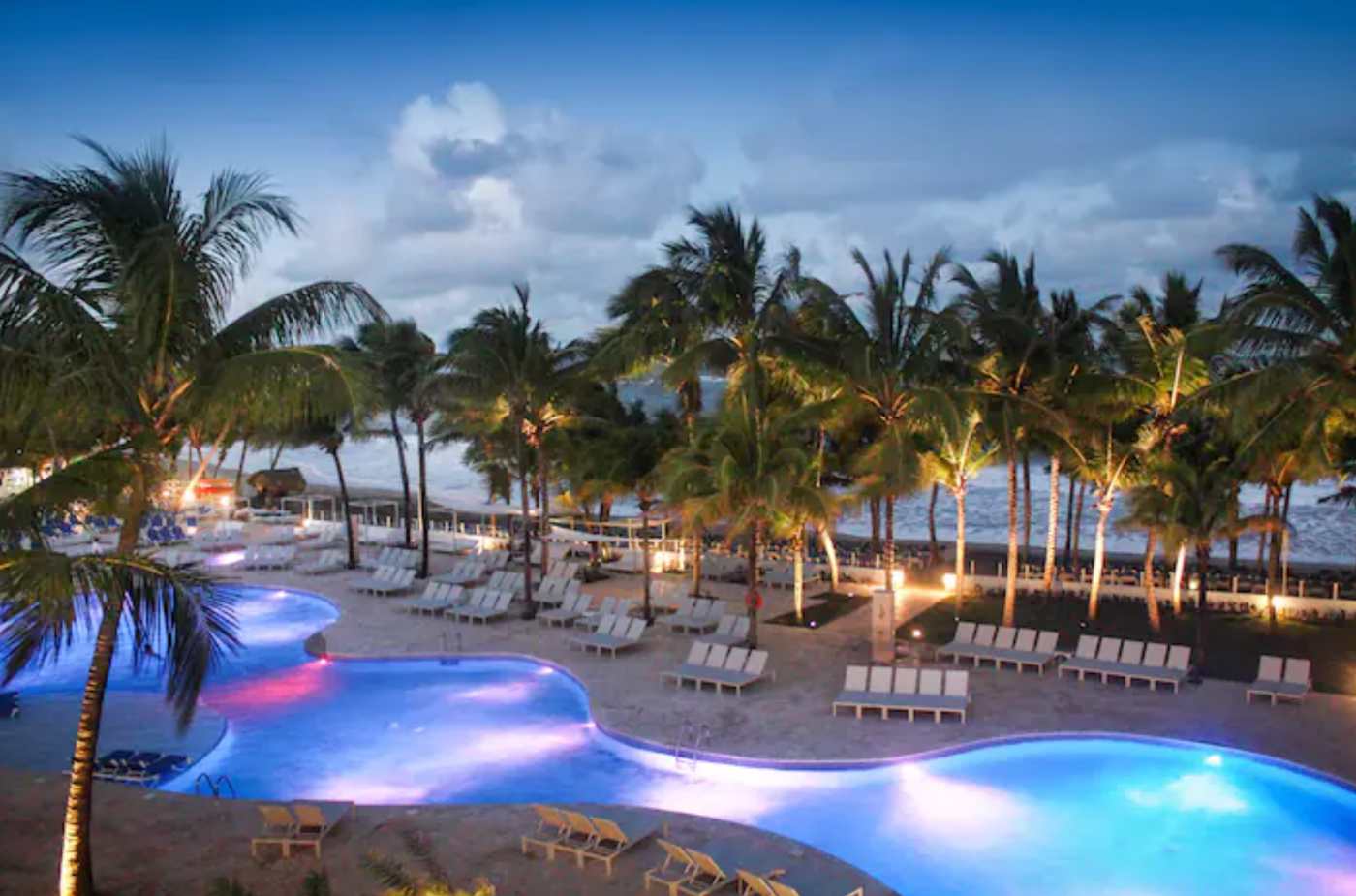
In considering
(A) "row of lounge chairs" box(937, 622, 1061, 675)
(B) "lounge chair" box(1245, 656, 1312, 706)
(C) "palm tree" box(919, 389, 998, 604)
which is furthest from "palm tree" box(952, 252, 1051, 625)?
(B) "lounge chair" box(1245, 656, 1312, 706)

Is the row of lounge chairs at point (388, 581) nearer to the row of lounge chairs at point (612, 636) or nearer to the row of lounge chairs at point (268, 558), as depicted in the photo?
the row of lounge chairs at point (268, 558)

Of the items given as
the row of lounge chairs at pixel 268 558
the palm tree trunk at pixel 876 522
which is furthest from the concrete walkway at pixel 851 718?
the row of lounge chairs at pixel 268 558

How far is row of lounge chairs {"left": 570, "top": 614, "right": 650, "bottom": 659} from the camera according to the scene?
17578 millimetres

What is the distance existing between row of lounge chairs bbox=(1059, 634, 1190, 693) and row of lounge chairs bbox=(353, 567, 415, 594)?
590 inches

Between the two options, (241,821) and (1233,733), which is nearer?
(241,821)

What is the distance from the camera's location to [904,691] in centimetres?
1411

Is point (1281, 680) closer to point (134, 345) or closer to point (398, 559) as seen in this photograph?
point (134, 345)

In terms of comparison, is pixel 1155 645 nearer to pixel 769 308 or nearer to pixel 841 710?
pixel 841 710

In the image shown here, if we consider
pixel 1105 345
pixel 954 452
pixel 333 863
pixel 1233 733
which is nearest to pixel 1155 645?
pixel 1233 733

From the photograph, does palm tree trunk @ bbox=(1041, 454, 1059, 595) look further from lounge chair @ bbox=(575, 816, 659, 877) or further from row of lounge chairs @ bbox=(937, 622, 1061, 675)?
lounge chair @ bbox=(575, 816, 659, 877)

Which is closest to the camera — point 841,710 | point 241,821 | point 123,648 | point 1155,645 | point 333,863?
point 333,863

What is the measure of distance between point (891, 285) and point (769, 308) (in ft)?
7.94

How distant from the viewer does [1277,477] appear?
1716 cm

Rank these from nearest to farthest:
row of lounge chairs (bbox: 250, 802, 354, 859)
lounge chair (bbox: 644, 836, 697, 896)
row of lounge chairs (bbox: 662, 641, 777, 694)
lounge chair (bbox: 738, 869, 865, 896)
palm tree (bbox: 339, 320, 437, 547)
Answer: lounge chair (bbox: 738, 869, 865, 896) → lounge chair (bbox: 644, 836, 697, 896) → row of lounge chairs (bbox: 250, 802, 354, 859) → row of lounge chairs (bbox: 662, 641, 777, 694) → palm tree (bbox: 339, 320, 437, 547)
